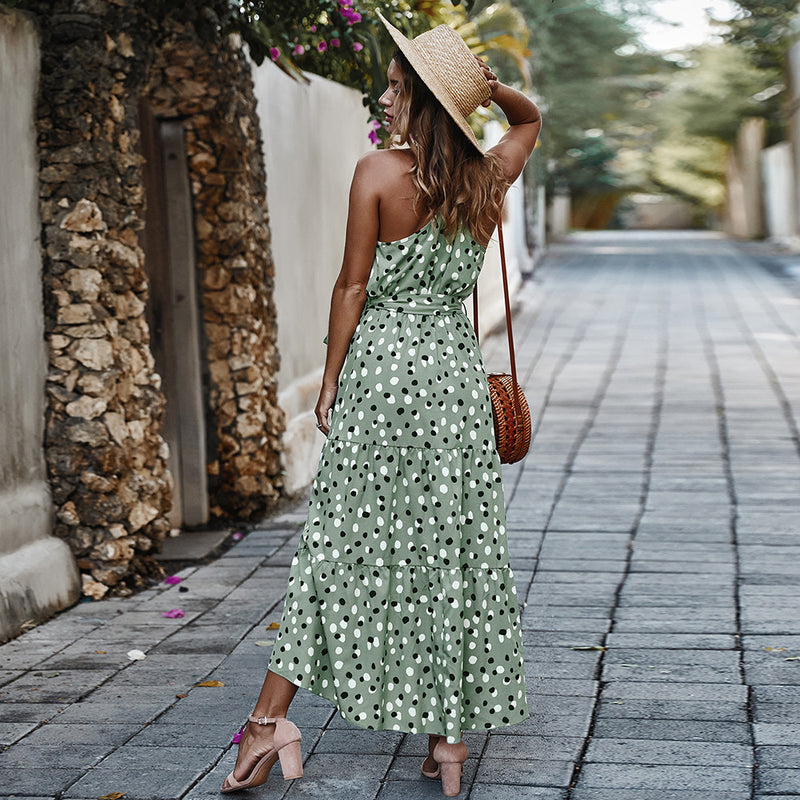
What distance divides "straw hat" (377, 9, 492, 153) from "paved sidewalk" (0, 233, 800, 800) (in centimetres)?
161

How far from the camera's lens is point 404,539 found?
3.03 meters

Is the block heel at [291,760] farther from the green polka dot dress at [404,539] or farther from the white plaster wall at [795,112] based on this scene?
the white plaster wall at [795,112]

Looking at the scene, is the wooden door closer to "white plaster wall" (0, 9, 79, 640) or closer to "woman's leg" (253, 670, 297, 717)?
"white plaster wall" (0, 9, 79, 640)

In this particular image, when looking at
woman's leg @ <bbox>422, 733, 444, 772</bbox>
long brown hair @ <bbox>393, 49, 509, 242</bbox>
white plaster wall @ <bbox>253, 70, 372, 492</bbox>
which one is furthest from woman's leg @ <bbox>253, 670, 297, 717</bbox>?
white plaster wall @ <bbox>253, 70, 372, 492</bbox>

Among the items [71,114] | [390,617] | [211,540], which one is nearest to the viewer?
[390,617]

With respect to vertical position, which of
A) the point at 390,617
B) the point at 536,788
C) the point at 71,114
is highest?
the point at 71,114

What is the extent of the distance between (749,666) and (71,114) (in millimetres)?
3117

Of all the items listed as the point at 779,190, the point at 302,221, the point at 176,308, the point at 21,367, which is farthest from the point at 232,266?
the point at 779,190

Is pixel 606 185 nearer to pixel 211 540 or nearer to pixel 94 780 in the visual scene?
pixel 211 540

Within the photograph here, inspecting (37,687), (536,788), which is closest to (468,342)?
(536,788)

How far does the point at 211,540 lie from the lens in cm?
591

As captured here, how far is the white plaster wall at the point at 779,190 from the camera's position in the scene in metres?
25.5

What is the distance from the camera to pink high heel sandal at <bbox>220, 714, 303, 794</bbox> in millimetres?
3035

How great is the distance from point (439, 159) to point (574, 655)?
1.87 metres
